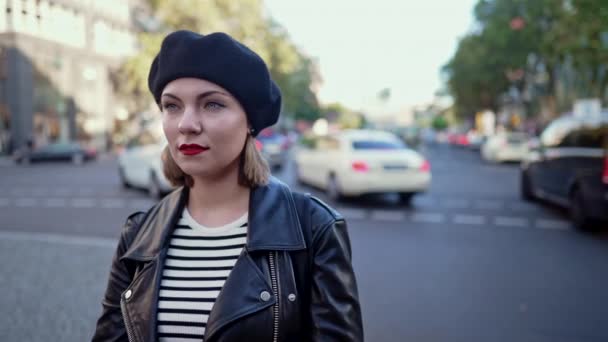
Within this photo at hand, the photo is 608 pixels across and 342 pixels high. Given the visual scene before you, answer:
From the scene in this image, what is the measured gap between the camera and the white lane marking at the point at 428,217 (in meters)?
9.59

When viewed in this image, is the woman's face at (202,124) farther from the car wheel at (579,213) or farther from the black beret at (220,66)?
the car wheel at (579,213)

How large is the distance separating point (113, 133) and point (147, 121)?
4704 mm

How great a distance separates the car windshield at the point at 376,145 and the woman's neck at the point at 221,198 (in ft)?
32.2

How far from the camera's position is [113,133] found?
Result: 45.1 m

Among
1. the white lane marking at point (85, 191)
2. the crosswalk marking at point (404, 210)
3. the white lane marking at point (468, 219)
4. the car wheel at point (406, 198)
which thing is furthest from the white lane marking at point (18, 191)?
the white lane marking at point (468, 219)

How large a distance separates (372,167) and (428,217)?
1.71m

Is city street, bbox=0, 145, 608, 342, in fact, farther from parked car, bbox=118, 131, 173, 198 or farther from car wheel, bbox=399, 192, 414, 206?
parked car, bbox=118, 131, 173, 198

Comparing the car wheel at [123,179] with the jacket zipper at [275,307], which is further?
the car wheel at [123,179]

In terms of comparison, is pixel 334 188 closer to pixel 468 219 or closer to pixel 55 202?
pixel 468 219

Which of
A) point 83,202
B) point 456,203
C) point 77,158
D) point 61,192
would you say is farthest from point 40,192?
point 77,158

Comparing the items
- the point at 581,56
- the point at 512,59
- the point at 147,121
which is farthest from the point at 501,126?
the point at 581,56

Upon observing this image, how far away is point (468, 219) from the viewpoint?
977cm

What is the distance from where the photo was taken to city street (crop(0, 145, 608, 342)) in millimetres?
4238

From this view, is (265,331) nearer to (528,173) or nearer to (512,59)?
(528,173)
